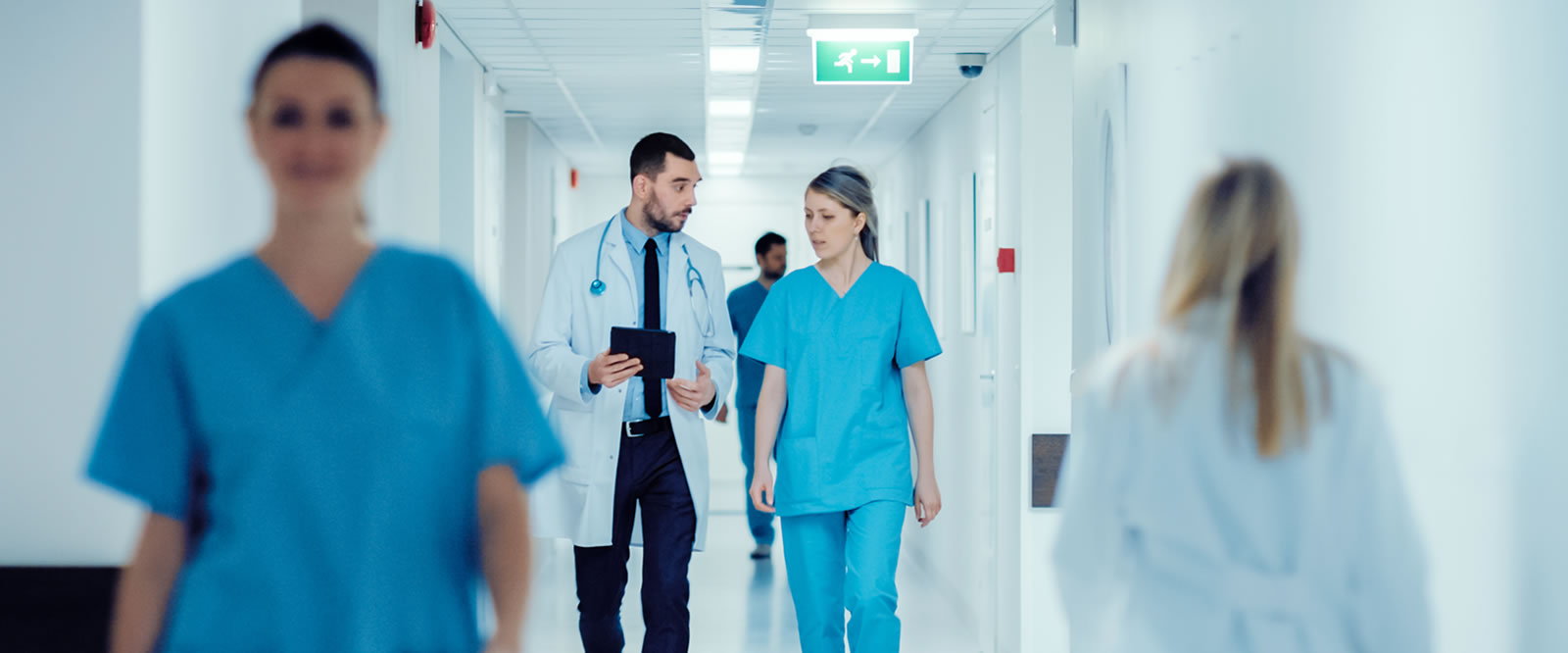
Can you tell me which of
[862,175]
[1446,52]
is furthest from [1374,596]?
[862,175]

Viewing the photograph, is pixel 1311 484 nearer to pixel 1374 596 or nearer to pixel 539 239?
pixel 1374 596

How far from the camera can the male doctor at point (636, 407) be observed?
323 cm

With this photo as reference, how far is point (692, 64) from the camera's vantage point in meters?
5.66

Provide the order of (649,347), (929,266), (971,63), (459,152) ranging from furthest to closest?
(929,266) → (459,152) → (971,63) → (649,347)

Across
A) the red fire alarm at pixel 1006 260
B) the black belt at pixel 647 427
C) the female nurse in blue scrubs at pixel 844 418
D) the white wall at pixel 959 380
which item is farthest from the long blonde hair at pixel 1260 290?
the white wall at pixel 959 380

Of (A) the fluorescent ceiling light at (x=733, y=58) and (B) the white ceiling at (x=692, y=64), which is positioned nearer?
(B) the white ceiling at (x=692, y=64)

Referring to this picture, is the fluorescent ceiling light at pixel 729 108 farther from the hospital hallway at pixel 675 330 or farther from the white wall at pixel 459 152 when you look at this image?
the hospital hallway at pixel 675 330

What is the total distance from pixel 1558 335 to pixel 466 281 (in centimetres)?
105

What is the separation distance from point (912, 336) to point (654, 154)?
0.79 metres

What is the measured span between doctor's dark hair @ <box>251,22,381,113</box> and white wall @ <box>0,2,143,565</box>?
0.94m

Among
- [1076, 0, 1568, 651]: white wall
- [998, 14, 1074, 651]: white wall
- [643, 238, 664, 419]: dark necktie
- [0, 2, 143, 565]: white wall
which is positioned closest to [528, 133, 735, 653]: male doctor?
[643, 238, 664, 419]: dark necktie

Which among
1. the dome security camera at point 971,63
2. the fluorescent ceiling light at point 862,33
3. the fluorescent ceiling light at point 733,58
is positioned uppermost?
the fluorescent ceiling light at point 733,58

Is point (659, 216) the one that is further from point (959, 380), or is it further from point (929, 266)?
point (929, 266)

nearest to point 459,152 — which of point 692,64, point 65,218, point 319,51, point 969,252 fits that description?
point 692,64
